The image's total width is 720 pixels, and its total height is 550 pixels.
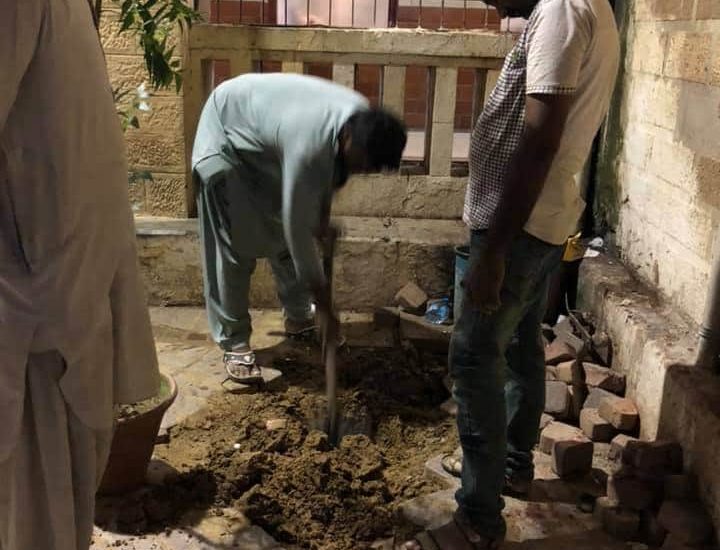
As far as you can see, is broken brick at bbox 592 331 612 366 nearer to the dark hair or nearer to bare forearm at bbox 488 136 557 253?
the dark hair

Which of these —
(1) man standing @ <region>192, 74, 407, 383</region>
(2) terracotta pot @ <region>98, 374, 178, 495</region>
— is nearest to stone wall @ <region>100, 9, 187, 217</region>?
(1) man standing @ <region>192, 74, 407, 383</region>

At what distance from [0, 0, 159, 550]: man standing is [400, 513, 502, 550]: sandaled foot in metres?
1.06

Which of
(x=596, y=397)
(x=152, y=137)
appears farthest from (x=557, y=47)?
(x=152, y=137)

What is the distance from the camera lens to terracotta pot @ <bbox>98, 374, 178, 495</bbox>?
2.53 metres

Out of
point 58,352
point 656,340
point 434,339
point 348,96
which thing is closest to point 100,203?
point 58,352

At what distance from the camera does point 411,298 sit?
4453 mm

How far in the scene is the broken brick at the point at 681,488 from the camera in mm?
2498

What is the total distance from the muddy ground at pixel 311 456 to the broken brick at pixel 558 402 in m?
0.44

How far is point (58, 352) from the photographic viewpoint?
1.75 meters

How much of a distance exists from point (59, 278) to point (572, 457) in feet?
6.45

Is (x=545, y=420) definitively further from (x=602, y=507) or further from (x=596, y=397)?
(x=602, y=507)

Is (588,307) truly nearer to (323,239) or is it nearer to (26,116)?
(323,239)

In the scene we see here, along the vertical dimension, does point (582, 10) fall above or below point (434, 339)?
above

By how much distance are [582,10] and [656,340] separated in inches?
62.3
